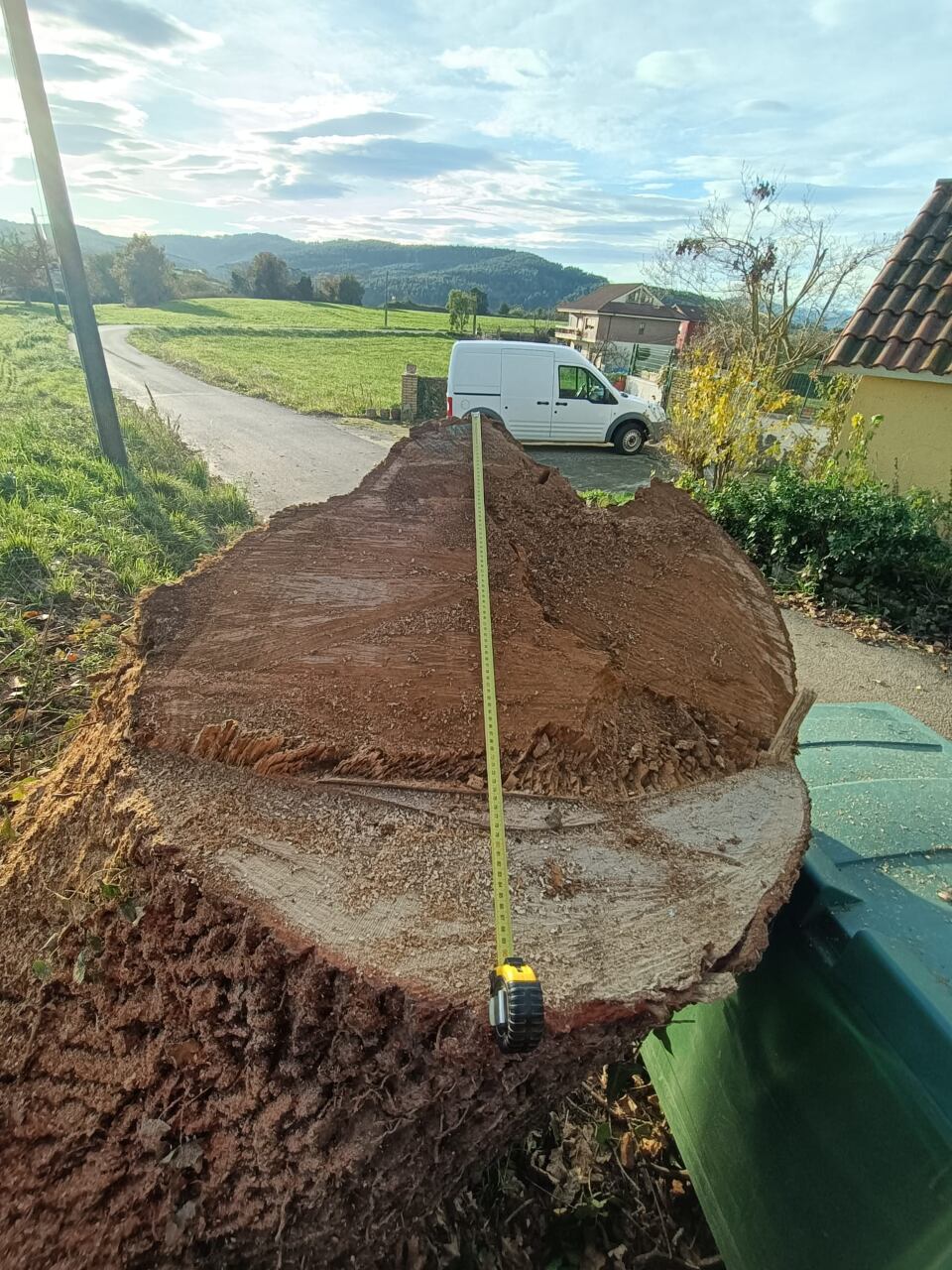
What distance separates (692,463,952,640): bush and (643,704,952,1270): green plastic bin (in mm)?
4395

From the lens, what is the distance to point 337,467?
33.3 ft

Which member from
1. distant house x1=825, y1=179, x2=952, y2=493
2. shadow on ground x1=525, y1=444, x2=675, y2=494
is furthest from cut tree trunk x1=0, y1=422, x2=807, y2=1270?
shadow on ground x1=525, y1=444, x2=675, y2=494

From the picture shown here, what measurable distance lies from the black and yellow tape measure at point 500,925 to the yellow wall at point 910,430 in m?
6.24

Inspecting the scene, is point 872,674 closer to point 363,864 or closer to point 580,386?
point 363,864

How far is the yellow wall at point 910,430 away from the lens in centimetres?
614

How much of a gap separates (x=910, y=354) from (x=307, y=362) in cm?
2484

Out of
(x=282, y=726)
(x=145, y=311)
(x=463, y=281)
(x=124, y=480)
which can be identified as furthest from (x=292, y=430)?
(x=463, y=281)

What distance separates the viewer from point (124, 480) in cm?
686

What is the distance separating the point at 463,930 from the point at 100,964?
0.78 m

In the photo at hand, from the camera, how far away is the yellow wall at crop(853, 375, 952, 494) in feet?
20.1

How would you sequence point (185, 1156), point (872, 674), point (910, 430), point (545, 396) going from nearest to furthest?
point (185, 1156)
point (872, 674)
point (910, 430)
point (545, 396)

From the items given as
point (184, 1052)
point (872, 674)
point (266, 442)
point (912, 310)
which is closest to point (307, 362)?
point (266, 442)

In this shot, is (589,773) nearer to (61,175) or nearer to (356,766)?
(356,766)

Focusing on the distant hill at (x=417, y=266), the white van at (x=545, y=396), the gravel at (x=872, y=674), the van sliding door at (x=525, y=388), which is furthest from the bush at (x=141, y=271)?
the gravel at (x=872, y=674)
